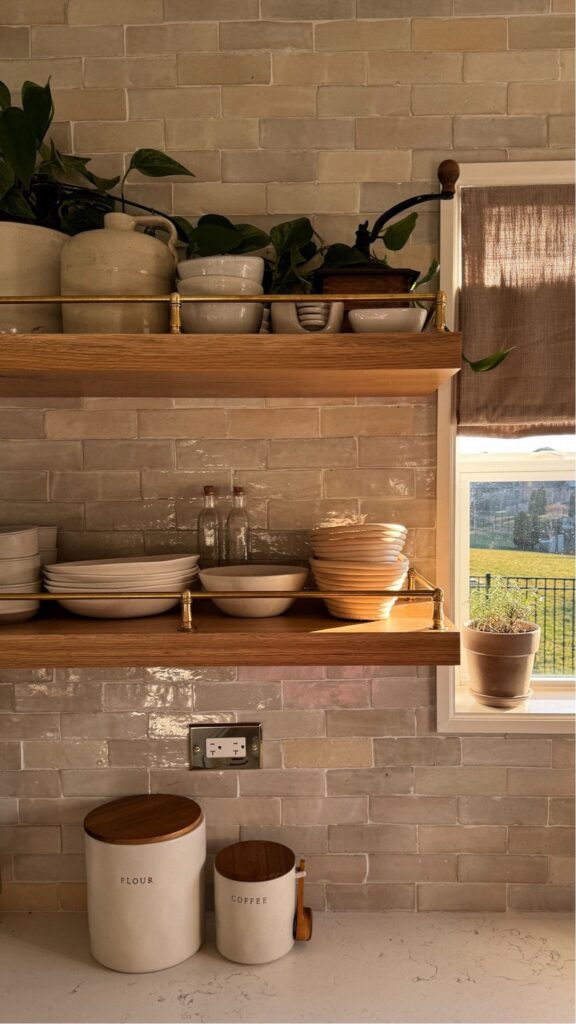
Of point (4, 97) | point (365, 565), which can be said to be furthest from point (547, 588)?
point (4, 97)

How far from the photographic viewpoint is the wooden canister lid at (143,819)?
1.28 m

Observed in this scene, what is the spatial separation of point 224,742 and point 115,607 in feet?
1.42

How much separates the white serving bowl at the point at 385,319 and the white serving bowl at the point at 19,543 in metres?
0.68

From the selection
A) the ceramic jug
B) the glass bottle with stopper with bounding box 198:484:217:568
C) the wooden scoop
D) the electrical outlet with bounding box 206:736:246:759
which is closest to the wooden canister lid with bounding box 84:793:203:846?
the electrical outlet with bounding box 206:736:246:759

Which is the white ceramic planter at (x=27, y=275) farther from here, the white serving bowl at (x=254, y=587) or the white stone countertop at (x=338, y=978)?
the white stone countertop at (x=338, y=978)

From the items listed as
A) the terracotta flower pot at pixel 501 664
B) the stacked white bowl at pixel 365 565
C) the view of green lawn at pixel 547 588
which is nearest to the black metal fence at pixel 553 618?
the view of green lawn at pixel 547 588

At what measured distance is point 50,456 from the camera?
4.86 feet

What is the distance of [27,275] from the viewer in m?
1.22

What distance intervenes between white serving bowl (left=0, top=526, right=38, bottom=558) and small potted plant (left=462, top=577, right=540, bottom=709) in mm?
881

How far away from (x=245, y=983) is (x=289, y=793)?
34 cm

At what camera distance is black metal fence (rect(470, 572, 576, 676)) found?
1615 millimetres

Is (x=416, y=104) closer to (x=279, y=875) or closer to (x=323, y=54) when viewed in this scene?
(x=323, y=54)

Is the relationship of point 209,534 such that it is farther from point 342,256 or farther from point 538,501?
point 538,501

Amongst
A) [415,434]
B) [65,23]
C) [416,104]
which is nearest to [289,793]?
[415,434]
